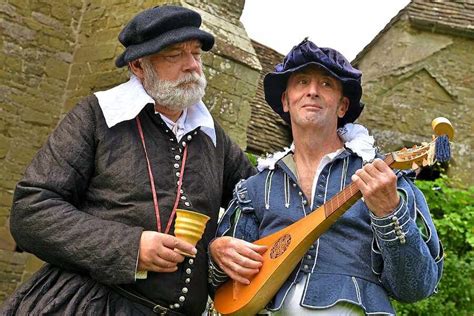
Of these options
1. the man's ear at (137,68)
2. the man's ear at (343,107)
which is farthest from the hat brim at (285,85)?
the man's ear at (137,68)

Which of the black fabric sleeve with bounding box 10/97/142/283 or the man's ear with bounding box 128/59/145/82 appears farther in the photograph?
the man's ear with bounding box 128/59/145/82

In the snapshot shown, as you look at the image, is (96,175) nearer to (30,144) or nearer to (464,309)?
(30,144)

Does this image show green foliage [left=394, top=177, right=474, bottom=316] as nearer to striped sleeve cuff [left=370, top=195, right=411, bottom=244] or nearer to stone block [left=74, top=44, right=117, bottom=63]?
stone block [left=74, top=44, right=117, bottom=63]

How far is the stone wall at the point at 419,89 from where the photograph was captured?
10305mm

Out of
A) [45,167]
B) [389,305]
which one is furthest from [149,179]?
[389,305]

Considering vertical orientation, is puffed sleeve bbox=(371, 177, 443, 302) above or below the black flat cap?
below

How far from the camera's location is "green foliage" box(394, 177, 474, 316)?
6.78 meters

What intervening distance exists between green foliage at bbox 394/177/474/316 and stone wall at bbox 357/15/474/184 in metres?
2.31

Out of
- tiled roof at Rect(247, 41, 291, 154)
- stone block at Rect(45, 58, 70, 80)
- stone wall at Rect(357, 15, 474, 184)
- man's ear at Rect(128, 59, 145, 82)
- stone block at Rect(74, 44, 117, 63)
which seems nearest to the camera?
man's ear at Rect(128, 59, 145, 82)

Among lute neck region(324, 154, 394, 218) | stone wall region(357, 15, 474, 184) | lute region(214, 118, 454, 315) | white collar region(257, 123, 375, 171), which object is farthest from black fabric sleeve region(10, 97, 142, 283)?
stone wall region(357, 15, 474, 184)

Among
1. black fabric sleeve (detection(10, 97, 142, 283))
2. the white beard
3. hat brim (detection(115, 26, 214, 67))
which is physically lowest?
black fabric sleeve (detection(10, 97, 142, 283))

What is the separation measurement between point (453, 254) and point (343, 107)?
16.2 ft

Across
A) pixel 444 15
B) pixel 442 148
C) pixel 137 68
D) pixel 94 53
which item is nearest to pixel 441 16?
pixel 444 15

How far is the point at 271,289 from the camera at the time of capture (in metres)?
2.52
